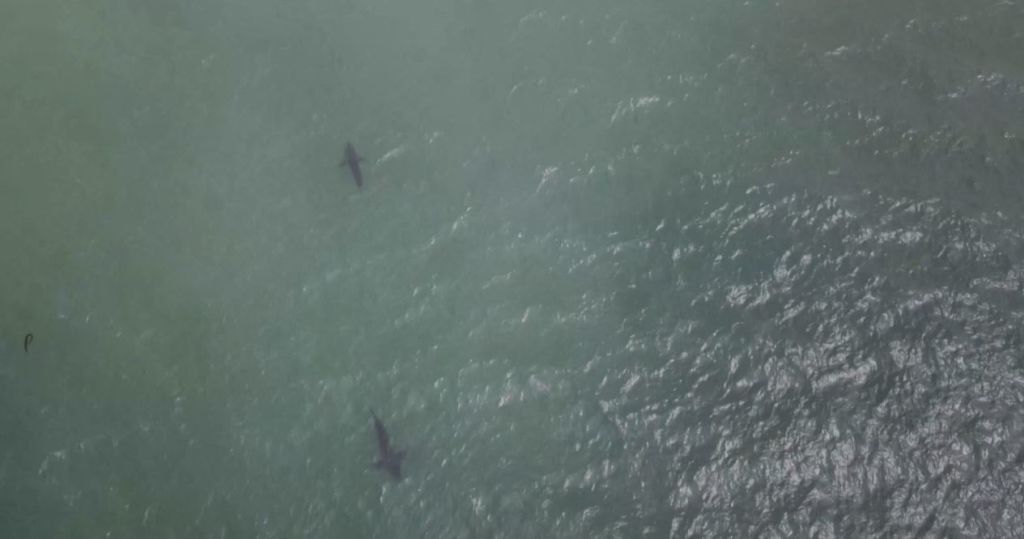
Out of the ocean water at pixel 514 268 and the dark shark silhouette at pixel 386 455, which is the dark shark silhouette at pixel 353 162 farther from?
the dark shark silhouette at pixel 386 455

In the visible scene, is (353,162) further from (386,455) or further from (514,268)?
(386,455)

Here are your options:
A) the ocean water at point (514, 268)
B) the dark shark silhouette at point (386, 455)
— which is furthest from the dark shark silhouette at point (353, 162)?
the dark shark silhouette at point (386, 455)

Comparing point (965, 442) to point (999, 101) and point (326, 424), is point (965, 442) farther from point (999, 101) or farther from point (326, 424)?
point (326, 424)

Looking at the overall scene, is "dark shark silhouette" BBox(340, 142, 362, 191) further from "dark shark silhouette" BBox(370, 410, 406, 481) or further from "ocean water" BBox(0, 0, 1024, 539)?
"dark shark silhouette" BBox(370, 410, 406, 481)

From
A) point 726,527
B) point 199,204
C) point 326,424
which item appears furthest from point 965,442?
point 199,204

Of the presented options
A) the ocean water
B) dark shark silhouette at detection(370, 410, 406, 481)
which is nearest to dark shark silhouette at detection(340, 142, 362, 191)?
the ocean water
